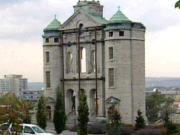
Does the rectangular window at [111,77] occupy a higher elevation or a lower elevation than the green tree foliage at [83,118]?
higher

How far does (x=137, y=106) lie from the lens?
50375 millimetres

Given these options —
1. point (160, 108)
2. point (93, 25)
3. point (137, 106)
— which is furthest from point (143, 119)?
point (160, 108)

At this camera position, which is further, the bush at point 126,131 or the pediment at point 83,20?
the pediment at point 83,20

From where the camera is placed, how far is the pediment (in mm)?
53072

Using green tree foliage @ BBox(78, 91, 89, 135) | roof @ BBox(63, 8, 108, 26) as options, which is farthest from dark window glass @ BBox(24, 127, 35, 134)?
roof @ BBox(63, 8, 108, 26)

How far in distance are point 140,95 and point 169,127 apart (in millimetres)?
9049

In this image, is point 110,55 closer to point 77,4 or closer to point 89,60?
point 89,60

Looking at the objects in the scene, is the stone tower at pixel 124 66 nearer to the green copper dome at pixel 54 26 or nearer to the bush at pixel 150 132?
the bush at pixel 150 132

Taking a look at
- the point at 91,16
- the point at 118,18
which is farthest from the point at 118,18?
the point at 91,16

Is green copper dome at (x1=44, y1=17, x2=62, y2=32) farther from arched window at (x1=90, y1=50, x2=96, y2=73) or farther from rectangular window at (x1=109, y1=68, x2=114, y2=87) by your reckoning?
rectangular window at (x1=109, y1=68, x2=114, y2=87)

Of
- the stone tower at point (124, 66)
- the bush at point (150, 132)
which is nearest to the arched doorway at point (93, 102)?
the stone tower at point (124, 66)

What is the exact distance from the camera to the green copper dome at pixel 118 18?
50281 millimetres

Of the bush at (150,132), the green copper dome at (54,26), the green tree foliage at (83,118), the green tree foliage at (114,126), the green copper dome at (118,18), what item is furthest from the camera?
the green copper dome at (54,26)

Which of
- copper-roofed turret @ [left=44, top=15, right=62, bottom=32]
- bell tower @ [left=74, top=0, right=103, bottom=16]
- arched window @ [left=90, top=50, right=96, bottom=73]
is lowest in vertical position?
arched window @ [left=90, top=50, right=96, bottom=73]
